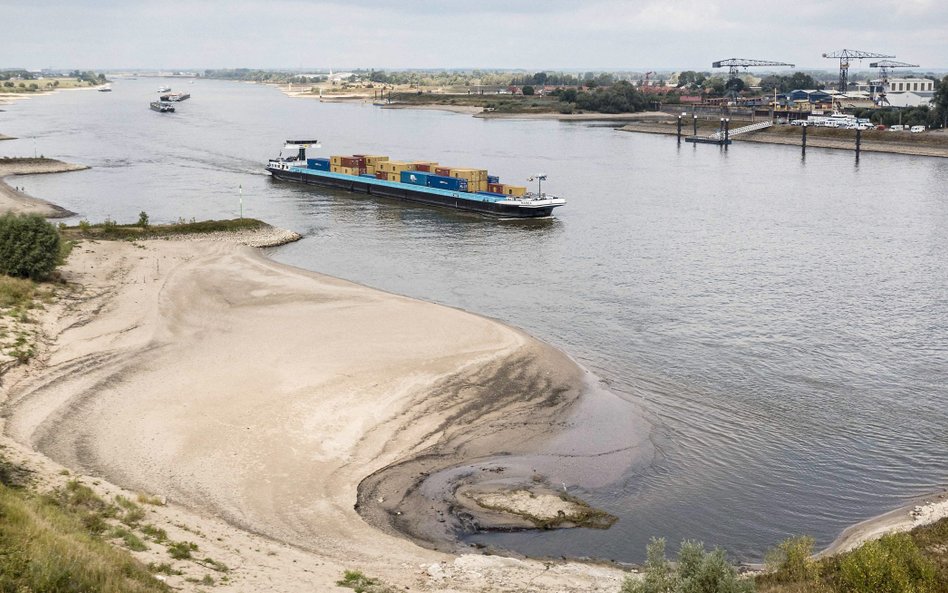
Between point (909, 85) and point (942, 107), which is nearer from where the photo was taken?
point (942, 107)

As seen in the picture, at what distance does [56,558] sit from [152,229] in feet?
121

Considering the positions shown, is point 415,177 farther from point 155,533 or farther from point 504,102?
point 504,102

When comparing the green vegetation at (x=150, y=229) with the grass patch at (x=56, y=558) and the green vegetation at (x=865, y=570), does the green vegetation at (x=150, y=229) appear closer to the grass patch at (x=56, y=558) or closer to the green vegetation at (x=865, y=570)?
the grass patch at (x=56, y=558)

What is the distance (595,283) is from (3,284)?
910 inches

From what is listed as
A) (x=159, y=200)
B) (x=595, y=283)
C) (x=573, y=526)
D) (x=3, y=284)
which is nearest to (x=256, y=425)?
(x=573, y=526)

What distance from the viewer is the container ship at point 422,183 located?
58625 millimetres

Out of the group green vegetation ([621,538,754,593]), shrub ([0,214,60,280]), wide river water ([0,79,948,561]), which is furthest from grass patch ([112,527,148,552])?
shrub ([0,214,60,280])

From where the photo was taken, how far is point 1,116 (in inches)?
5468

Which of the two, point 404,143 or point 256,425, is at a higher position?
point 404,143

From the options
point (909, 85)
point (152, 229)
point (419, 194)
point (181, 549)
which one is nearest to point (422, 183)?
point (419, 194)

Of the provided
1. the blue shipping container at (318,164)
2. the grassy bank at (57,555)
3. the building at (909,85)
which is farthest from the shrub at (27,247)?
the building at (909,85)

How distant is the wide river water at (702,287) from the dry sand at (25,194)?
1.93 m

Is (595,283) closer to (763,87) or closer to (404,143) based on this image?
(404,143)

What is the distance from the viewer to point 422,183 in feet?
215
